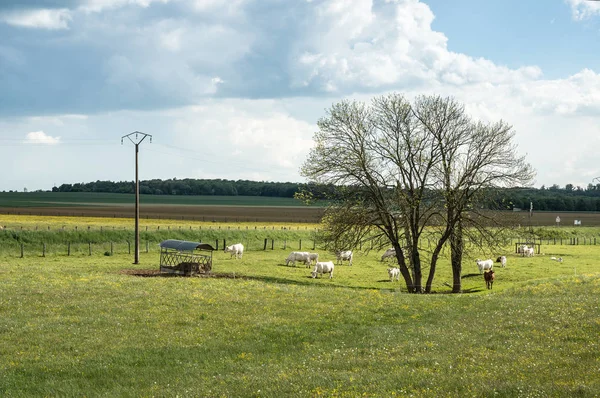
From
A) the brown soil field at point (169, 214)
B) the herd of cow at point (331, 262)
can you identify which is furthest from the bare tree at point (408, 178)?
the brown soil field at point (169, 214)

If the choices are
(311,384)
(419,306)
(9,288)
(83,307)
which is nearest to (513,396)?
(311,384)

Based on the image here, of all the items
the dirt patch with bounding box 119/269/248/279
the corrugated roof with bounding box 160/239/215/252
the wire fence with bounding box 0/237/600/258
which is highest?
the corrugated roof with bounding box 160/239/215/252

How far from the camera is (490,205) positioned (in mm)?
47938

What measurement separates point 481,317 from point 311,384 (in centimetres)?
1185

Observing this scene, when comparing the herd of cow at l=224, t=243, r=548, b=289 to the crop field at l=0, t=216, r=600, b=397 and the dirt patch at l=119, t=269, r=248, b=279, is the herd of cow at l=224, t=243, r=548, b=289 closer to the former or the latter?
the dirt patch at l=119, t=269, r=248, b=279

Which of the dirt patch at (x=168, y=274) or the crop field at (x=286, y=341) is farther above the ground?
the crop field at (x=286, y=341)

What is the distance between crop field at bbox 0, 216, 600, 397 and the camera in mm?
16562

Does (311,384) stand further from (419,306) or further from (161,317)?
(419,306)

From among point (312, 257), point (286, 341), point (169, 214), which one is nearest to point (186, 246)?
point (312, 257)

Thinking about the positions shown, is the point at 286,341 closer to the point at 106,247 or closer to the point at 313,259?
the point at 313,259

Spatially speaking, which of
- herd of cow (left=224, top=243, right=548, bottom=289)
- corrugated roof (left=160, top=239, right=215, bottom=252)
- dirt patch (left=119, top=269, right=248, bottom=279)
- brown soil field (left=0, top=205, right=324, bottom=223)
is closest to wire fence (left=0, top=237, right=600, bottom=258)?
herd of cow (left=224, top=243, right=548, bottom=289)

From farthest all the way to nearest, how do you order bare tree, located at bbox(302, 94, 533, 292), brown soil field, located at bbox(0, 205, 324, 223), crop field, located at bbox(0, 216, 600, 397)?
1. brown soil field, located at bbox(0, 205, 324, 223)
2. bare tree, located at bbox(302, 94, 533, 292)
3. crop field, located at bbox(0, 216, 600, 397)

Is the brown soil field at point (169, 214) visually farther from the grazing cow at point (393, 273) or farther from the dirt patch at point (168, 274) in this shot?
the dirt patch at point (168, 274)

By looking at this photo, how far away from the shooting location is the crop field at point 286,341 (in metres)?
16.6
